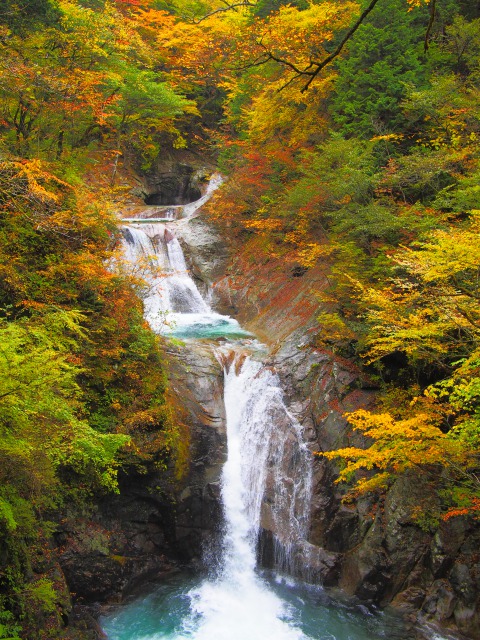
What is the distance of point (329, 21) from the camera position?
15109 mm

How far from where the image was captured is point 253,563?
31.7 feet

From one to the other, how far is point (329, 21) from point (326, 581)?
656 inches

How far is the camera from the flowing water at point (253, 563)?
792 centimetres

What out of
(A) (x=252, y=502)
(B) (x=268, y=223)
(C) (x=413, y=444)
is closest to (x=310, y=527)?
(A) (x=252, y=502)

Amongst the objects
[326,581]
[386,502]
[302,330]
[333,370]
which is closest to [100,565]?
[326,581]

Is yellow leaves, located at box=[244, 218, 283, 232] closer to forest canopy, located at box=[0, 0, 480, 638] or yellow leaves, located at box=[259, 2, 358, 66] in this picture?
forest canopy, located at box=[0, 0, 480, 638]

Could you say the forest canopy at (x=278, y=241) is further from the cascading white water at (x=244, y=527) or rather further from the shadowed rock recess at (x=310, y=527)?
the cascading white water at (x=244, y=527)

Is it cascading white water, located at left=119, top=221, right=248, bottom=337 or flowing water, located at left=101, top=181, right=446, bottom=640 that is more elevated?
cascading white water, located at left=119, top=221, right=248, bottom=337

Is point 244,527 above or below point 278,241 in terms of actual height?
below

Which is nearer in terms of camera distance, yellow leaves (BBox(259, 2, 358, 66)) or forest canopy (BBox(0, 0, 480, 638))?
forest canopy (BBox(0, 0, 480, 638))

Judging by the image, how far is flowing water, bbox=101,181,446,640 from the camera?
26.0 feet

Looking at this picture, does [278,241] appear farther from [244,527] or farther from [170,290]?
[244,527]

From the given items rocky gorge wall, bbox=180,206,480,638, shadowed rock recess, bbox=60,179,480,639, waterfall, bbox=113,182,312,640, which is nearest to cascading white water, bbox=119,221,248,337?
waterfall, bbox=113,182,312,640

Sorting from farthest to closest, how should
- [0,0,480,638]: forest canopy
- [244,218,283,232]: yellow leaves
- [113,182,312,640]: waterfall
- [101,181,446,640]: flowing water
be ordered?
[244,218,283,232]: yellow leaves < [113,182,312,640]: waterfall < [101,181,446,640]: flowing water < [0,0,480,638]: forest canopy
